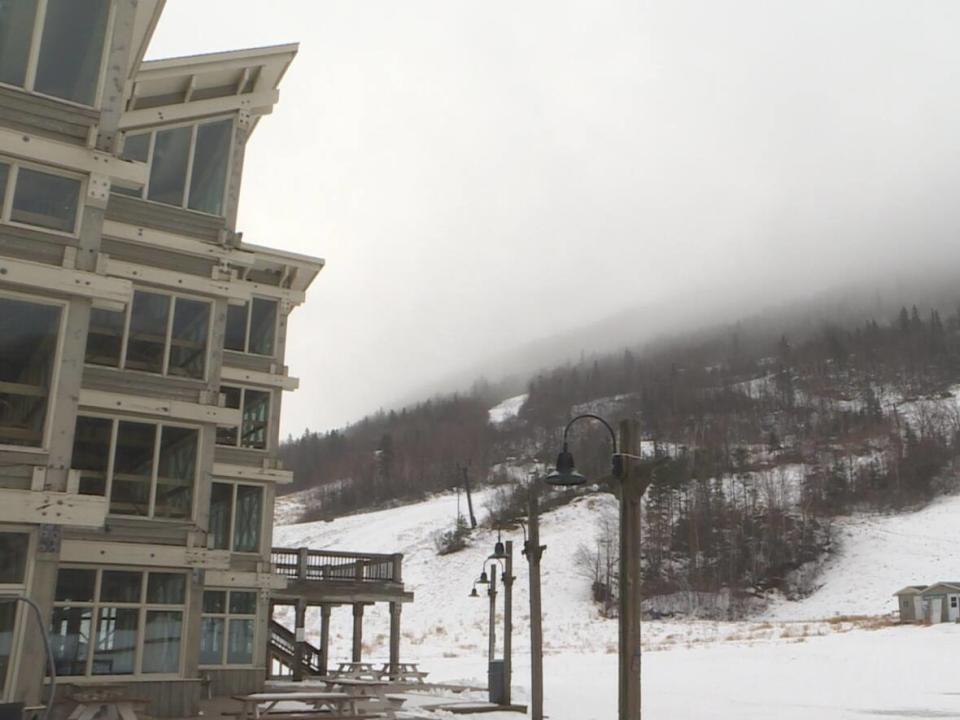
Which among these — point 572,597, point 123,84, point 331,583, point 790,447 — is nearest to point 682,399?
point 790,447

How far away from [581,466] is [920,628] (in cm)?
6240

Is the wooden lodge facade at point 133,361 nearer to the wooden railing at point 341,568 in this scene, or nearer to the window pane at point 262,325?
the window pane at point 262,325

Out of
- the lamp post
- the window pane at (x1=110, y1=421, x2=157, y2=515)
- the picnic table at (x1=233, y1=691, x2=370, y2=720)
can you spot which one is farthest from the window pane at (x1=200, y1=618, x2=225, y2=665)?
the lamp post

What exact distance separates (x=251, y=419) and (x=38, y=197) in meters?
11.7

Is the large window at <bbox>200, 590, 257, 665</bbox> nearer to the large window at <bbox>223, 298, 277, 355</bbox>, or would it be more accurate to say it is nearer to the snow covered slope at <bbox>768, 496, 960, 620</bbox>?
the large window at <bbox>223, 298, 277, 355</bbox>

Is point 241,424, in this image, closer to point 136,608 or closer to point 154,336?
point 154,336

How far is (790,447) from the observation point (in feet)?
396

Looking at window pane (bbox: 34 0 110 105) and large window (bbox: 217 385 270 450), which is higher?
window pane (bbox: 34 0 110 105)

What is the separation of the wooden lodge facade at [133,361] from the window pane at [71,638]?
1.5 inches

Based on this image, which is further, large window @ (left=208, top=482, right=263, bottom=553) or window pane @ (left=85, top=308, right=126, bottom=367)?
large window @ (left=208, top=482, right=263, bottom=553)

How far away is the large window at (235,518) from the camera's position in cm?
2389

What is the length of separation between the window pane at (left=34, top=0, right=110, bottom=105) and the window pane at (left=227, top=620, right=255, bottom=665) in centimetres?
1363

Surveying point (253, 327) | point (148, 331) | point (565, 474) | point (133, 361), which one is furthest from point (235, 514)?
point (565, 474)

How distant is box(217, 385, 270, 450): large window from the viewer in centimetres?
2481
